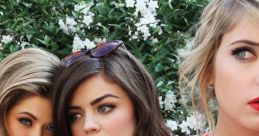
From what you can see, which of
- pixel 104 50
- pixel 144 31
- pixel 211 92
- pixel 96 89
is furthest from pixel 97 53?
pixel 144 31

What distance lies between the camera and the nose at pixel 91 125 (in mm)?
2932

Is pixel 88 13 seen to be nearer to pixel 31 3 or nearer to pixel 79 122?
pixel 31 3

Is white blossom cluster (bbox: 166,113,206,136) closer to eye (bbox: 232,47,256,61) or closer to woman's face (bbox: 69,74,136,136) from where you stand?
woman's face (bbox: 69,74,136,136)

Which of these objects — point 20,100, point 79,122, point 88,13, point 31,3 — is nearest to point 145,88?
point 79,122

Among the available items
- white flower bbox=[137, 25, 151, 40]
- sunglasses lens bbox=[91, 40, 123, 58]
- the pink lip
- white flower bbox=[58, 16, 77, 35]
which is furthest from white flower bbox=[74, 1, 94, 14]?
the pink lip

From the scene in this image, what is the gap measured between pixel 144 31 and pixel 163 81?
0.41 m

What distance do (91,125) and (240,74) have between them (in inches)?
30.8

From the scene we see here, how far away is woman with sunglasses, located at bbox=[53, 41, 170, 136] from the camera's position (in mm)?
2990

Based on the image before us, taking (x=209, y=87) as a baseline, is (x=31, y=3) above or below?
above

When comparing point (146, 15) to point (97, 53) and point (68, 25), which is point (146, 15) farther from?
point (97, 53)

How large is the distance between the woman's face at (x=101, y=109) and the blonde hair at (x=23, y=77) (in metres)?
0.20

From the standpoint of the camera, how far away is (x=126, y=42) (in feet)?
13.9

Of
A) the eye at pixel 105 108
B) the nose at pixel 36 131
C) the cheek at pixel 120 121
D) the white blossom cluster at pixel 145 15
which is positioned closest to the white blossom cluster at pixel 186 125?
the white blossom cluster at pixel 145 15

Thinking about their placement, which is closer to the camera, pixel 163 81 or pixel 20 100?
pixel 20 100
